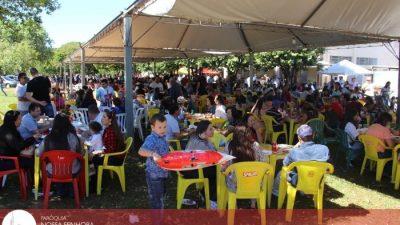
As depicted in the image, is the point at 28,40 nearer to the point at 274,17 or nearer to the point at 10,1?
the point at 10,1

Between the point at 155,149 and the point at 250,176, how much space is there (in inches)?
44.5

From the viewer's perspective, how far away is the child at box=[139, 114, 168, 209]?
14.2 ft

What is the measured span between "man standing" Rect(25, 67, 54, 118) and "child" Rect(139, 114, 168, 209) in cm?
516

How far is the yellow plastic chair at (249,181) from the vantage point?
4656 mm

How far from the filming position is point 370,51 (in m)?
48.3

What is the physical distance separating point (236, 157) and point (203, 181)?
2.35 feet

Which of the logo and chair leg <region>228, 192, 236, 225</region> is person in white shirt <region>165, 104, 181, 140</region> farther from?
the logo

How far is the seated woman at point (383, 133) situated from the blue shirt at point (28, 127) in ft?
18.4

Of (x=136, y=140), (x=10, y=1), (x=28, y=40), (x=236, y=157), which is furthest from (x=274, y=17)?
(x=28, y=40)

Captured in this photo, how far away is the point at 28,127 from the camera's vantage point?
6.83 m

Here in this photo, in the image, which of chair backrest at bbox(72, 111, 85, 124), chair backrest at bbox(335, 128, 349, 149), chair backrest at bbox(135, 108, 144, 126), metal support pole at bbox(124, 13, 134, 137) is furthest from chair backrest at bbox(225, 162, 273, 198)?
chair backrest at bbox(72, 111, 85, 124)

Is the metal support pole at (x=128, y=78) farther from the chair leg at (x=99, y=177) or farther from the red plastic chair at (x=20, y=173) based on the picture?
the red plastic chair at (x=20, y=173)

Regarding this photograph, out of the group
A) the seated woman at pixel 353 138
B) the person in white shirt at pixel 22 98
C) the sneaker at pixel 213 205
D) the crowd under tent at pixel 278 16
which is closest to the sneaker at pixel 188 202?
the sneaker at pixel 213 205

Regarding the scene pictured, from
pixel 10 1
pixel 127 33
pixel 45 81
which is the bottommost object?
pixel 45 81
